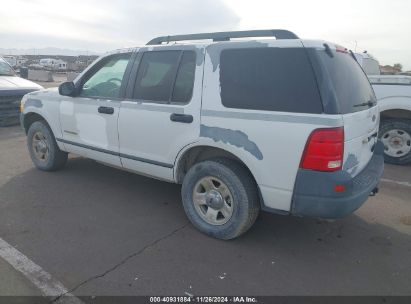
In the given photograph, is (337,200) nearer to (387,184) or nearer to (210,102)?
(210,102)

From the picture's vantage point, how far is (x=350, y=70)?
11.4 ft

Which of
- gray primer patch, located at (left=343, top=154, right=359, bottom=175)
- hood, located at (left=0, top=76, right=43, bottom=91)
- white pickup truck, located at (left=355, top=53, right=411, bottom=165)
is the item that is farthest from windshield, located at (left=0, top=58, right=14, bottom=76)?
gray primer patch, located at (left=343, top=154, right=359, bottom=175)

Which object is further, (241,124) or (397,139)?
(397,139)

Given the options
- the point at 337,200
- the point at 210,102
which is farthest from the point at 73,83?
the point at 337,200

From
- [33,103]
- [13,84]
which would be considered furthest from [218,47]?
[13,84]

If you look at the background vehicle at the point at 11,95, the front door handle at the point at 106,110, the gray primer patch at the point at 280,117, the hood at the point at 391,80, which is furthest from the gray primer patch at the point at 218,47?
the background vehicle at the point at 11,95

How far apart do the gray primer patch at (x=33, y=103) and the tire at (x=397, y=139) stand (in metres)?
5.62

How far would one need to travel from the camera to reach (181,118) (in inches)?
145

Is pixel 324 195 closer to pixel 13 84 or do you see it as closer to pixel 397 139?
pixel 397 139

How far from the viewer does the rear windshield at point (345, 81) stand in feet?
9.93

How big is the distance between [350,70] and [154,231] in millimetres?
2515

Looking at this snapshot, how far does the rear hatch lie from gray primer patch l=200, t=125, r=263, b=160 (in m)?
0.70

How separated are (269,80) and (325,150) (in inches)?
30.6

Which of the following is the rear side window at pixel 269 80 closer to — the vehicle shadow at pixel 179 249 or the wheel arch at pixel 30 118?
the vehicle shadow at pixel 179 249
